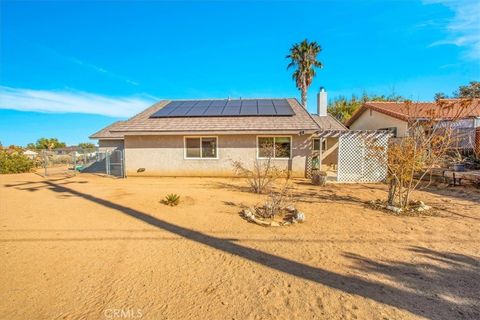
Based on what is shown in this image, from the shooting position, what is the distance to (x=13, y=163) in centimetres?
1697

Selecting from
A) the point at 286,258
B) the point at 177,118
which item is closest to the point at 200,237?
the point at 286,258

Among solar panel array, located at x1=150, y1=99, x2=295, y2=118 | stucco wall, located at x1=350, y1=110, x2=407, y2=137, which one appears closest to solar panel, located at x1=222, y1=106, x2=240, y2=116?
solar panel array, located at x1=150, y1=99, x2=295, y2=118

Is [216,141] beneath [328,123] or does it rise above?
beneath

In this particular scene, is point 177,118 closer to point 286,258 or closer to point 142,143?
point 142,143

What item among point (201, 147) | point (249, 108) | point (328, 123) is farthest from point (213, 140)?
point (328, 123)

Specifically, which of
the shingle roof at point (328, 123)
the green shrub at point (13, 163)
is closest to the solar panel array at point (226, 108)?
the shingle roof at point (328, 123)

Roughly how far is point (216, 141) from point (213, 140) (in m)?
0.19

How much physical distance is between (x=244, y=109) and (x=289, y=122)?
2982 millimetres

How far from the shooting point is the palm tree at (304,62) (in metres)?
24.6

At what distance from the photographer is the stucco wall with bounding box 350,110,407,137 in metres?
15.7

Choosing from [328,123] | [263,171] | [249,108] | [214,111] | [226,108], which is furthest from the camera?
[328,123]

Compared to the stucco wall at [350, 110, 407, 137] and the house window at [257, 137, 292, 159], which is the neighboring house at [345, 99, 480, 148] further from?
the house window at [257, 137, 292, 159]

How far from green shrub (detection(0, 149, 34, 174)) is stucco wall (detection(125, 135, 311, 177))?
10214 mm

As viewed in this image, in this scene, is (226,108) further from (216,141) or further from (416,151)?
(416,151)
